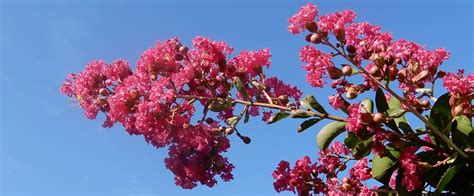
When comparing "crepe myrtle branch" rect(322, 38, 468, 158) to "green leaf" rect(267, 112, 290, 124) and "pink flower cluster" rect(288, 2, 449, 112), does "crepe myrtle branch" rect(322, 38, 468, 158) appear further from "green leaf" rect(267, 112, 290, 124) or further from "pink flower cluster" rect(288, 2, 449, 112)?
"green leaf" rect(267, 112, 290, 124)

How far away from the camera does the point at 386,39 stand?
248 cm

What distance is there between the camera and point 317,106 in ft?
8.03

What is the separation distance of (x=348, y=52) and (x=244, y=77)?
61cm

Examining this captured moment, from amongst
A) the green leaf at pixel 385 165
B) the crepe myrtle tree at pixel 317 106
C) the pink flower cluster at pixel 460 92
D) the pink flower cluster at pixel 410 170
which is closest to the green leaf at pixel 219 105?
the crepe myrtle tree at pixel 317 106

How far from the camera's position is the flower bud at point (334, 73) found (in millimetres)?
2441

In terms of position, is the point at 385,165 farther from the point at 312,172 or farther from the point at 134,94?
the point at 134,94

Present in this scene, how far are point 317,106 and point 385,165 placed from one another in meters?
0.41

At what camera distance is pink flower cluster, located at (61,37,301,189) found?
8.75 feet

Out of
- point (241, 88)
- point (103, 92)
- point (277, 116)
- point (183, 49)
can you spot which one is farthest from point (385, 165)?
point (103, 92)

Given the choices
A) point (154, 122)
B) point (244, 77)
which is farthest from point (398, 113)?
point (154, 122)

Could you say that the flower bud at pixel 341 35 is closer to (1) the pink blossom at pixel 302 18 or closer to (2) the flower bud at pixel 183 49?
(1) the pink blossom at pixel 302 18

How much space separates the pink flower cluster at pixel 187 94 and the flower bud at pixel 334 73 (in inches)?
11.4

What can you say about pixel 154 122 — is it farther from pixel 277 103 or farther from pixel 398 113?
pixel 398 113

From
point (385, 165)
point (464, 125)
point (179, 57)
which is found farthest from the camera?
point (179, 57)
